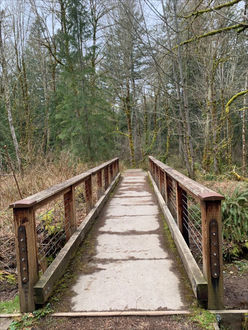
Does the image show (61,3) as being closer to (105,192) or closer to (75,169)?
(75,169)

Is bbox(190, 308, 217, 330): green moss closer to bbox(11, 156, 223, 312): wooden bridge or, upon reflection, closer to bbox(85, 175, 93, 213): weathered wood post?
bbox(11, 156, 223, 312): wooden bridge

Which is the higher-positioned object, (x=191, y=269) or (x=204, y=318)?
(x=191, y=269)

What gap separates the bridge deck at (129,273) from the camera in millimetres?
2359

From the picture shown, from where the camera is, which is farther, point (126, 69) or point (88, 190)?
point (126, 69)

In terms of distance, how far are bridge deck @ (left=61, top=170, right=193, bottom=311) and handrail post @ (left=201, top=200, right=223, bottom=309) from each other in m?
0.28

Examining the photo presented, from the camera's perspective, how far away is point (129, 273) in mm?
2893

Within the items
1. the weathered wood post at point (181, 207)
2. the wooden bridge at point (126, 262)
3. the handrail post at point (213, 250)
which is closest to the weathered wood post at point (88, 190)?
the wooden bridge at point (126, 262)

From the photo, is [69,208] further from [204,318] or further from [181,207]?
[204,318]

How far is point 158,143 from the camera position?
23078 mm

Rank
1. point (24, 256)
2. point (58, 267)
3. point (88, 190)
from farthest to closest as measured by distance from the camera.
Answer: point (88, 190)
point (58, 267)
point (24, 256)

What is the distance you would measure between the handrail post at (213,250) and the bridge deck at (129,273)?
28 centimetres

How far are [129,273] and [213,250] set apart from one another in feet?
3.56

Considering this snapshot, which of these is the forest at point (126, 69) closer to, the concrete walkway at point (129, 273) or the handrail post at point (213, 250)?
the concrete walkway at point (129, 273)

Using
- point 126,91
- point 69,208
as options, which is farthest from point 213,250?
point 126,91
